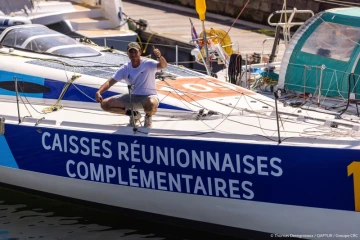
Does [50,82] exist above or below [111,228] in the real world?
above

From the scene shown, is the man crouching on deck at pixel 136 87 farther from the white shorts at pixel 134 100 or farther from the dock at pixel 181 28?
the dock at pixel 181 28

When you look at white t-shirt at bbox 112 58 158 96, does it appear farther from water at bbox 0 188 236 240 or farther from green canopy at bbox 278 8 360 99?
green canopy at bbox 278 8 360 99

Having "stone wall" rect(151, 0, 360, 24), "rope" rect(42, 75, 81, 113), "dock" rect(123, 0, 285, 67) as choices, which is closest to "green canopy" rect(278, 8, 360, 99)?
"rope" rect(42, 75, 81, 113)

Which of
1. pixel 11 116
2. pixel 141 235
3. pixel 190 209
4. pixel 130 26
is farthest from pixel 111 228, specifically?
pixel 130 26

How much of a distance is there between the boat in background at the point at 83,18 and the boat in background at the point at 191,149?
5.73 m

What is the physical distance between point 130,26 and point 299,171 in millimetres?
11867

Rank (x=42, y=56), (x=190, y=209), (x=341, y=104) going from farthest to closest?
(x=42, y=56) < (x=341, y=104) < (x=190, y=209)

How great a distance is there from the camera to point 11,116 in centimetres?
1074

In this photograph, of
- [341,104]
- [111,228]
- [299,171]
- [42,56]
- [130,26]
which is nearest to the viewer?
[299,171]

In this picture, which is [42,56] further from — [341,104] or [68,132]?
[341,104]

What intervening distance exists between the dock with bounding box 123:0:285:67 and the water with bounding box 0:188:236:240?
6392 millimetres

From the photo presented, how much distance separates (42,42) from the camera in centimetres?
1209

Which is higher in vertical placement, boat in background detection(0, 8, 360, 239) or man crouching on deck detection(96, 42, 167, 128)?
man crouching on deck detection(96, 42, 167, 128)

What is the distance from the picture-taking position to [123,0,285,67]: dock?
1834 cm
